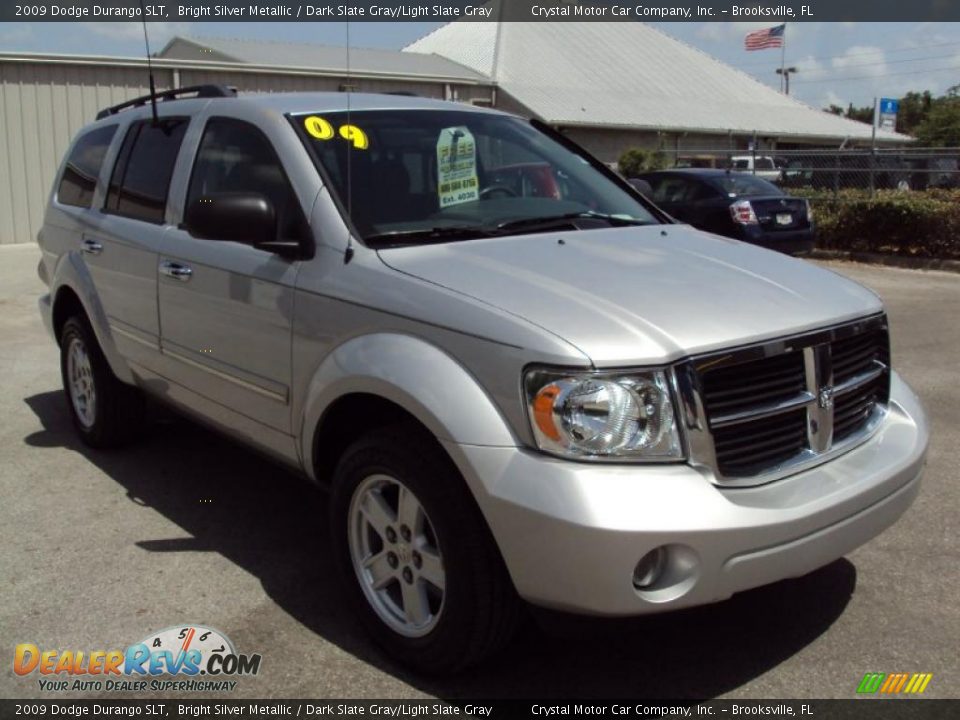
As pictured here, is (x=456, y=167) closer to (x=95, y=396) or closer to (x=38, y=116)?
(x=95, y=396)

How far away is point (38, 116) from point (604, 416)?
58.8 ft

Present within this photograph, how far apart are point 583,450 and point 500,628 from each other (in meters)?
0.63

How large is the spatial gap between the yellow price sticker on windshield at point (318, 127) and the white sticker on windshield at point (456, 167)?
449 millimetres

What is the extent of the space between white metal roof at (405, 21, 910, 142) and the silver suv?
2685 centimetres

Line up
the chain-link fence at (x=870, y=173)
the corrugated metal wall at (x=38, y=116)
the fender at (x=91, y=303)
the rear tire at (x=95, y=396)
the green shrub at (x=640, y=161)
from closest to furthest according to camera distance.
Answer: the fender at (x=91, y=303), the rear tire at (x=95, y=396), the chain-link fence at (x=870, y=173), the corrugated metal wall at (x=38, y=116), the green shrub at (x=640, y=161)

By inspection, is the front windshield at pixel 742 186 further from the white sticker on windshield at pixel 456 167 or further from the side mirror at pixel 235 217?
the side mirror at pixel 235 217

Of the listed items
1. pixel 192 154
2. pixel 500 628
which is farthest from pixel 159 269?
pixel 500 628

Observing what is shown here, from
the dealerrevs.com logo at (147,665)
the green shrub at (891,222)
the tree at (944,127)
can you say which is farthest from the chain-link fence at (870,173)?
the tree at (944,127)

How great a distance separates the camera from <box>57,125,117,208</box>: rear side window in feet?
17.7

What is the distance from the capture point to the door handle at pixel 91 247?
501cm

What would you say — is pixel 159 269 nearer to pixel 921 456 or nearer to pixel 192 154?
pixel 192 154

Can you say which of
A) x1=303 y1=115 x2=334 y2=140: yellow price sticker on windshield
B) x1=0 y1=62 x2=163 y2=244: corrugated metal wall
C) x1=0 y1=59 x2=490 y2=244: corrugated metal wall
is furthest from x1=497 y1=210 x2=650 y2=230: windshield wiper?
x1=0 y1=62 x2=163 y2=244: corrugated metal wall

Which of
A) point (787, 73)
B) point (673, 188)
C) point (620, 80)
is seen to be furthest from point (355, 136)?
point (787, 73)

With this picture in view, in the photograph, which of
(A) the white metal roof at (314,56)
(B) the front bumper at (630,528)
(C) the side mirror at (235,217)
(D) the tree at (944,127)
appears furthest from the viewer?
(D) the tree at (944,127)
